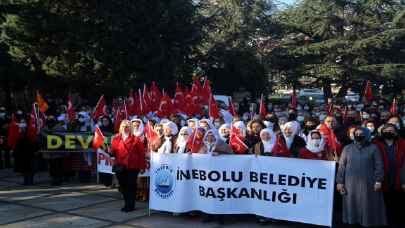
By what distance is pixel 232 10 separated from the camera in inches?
1640

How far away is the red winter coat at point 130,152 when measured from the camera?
8984 mm

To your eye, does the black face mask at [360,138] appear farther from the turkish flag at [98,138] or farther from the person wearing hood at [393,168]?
the turkish flag at [98,138]

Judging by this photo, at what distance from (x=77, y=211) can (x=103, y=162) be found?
2212 millimetres

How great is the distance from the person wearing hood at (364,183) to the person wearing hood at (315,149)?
54 centimetres

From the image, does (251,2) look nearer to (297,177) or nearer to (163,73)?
(163,73)

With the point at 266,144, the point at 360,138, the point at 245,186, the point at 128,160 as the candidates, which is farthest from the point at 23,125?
the point at 360,138

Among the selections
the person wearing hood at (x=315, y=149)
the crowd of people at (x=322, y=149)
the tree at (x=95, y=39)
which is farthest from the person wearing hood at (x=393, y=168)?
the tree at (x=95, y=39)

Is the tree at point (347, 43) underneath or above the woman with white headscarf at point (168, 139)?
above

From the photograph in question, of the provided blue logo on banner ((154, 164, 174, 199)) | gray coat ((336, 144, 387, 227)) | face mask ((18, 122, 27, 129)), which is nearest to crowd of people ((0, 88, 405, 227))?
gray coat ((336, 144, 387, 227))

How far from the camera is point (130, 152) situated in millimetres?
8977

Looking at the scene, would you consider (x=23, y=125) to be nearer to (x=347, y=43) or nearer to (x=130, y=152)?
(x=130, y=152)

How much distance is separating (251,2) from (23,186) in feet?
106

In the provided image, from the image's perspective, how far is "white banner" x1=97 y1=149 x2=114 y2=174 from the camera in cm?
1131

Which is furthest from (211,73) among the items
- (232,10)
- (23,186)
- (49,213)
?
(49,213)
